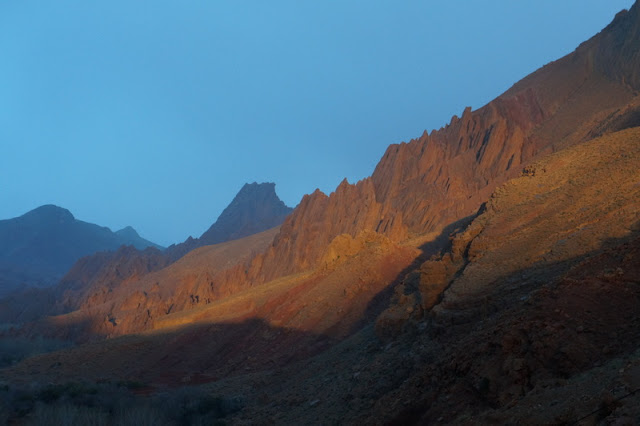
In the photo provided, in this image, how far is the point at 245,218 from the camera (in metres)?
134

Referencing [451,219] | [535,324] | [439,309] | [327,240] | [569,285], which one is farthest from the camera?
[327,240]

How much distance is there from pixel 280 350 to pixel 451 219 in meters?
25.8

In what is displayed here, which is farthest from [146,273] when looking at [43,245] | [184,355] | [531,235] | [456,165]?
[531,235]

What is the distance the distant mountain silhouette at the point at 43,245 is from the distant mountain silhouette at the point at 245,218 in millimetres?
35503

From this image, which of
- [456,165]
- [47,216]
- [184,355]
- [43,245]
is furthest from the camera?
[47,216]

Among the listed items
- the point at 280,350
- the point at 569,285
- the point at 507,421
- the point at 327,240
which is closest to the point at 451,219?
the point at 327,240

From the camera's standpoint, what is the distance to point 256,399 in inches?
760

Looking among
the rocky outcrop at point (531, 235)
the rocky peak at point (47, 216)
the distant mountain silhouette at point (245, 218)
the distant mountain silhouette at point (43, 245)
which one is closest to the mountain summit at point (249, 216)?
the distant mountain silhouette at point (245, 218)

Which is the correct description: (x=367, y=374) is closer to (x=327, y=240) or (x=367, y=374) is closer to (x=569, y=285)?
(x=569, y=285)

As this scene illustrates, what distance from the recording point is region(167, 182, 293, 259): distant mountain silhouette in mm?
122000

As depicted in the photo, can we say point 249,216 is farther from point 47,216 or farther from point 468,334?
point 468,334

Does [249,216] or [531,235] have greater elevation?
[249,216]

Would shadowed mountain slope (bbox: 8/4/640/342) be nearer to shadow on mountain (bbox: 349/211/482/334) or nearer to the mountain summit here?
shadow on mountain (bbox: 349/211/482/334)

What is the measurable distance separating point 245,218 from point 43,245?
2474 inches
